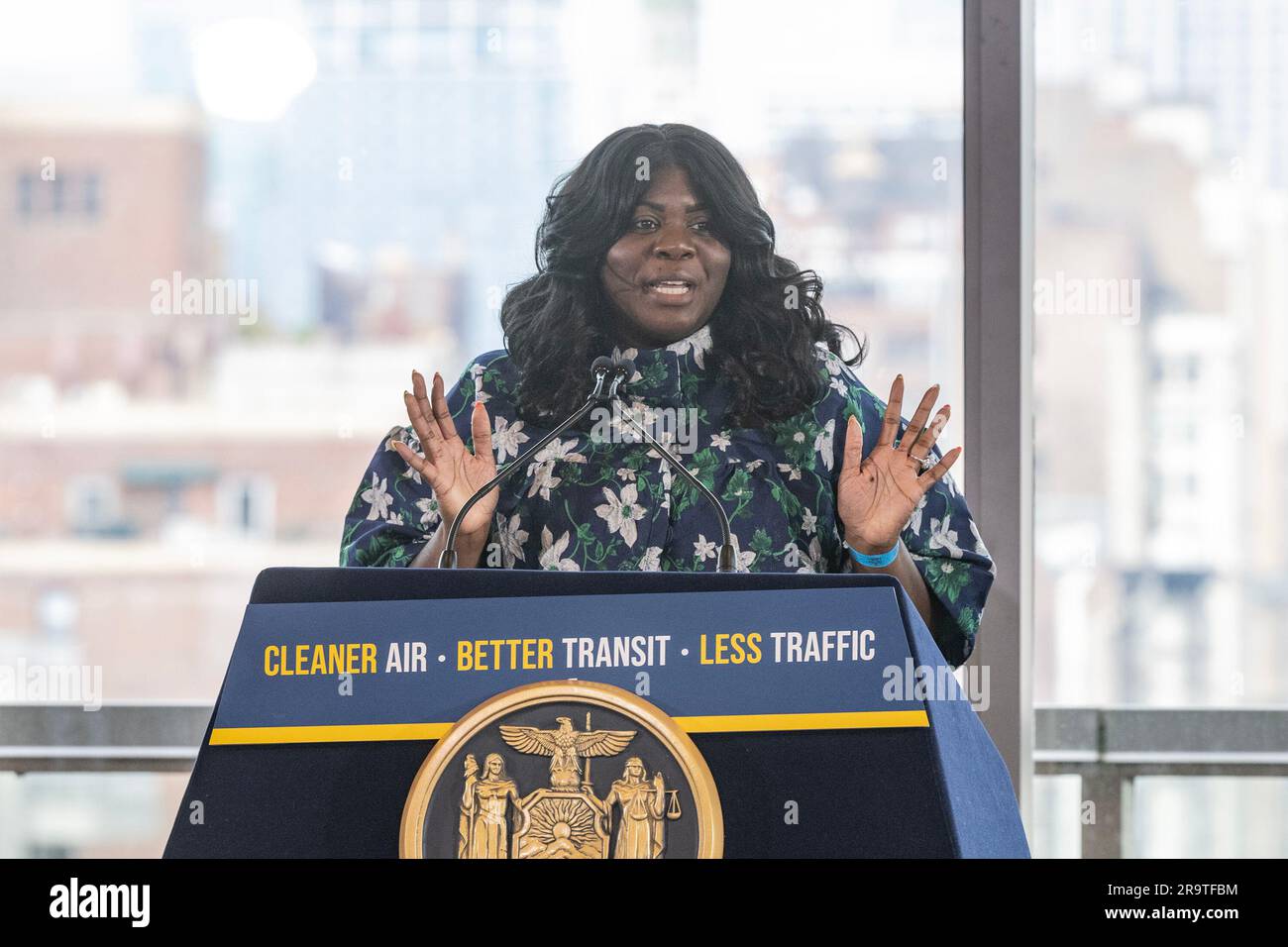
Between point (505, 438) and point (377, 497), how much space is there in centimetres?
20

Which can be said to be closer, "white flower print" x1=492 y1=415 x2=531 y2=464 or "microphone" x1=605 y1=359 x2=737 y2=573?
"microphone" x1=605 y1=359 x2=737 y2=573

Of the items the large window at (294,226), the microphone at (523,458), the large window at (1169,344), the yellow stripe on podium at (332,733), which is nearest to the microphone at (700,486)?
the microphone at (523,458)

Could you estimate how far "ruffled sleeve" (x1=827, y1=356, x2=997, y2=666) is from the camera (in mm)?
1571

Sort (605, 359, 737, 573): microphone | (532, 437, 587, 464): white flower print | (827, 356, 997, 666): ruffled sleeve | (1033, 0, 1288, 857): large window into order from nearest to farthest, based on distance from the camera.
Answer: (605, 359, 737, 573): microphone → (827, 356, 997, 666): ruffled sleeve → (532, 437, 587, 464): white flower print → (1033, 0, 1288, 857): large window

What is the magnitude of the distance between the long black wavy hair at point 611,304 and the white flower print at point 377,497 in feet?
0.73

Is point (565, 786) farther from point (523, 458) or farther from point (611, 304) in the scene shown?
point (611, 304)

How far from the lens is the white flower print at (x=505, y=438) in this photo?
1.69m

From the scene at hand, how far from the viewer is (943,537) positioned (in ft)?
5.34

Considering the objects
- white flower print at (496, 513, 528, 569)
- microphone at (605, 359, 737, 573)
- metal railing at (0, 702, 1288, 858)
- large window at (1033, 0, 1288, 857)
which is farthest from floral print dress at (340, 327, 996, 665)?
metal railing at (0, 702, 1288, 858)

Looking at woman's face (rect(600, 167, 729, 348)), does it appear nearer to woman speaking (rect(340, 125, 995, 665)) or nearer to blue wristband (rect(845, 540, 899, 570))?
woman speaking (rect(340, 125, 995, 665))

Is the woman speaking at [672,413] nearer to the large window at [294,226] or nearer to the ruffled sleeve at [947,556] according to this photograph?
the ruffled sleeve at [947,556]
